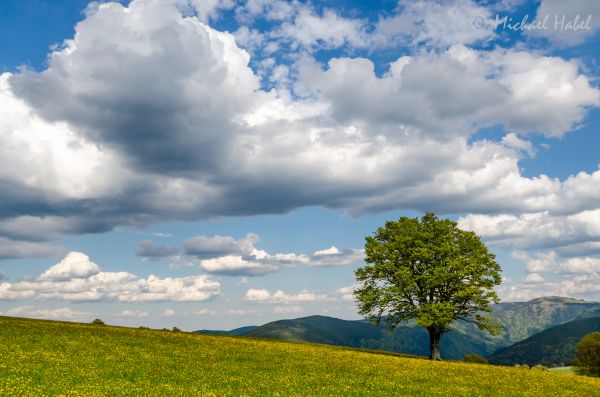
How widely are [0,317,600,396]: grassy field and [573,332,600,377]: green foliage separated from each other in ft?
336

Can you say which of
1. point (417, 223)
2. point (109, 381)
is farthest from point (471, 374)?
point (109, 381)

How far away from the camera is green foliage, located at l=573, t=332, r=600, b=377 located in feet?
422

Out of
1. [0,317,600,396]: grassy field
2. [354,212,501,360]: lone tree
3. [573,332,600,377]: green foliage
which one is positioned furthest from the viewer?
[573,332,600,377]: green foliage

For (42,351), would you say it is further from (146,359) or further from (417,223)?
(417,223)

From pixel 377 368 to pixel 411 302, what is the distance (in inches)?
908

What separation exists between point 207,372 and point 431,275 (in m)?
36.6

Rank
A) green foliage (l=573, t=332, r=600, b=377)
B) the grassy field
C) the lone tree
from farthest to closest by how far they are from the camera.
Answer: green foliage (l=573, t=332, r=600, b=377), the lone tree, the grassy field

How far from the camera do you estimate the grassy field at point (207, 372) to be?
88.3ft

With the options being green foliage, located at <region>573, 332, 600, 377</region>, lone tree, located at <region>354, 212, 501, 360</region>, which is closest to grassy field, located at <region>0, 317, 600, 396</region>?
lone tree, located at <region>354, 212, 501, 360</region>

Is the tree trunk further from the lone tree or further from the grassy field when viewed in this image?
the grassy field

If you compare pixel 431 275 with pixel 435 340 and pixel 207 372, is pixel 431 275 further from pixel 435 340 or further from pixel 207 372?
pixel 207 372

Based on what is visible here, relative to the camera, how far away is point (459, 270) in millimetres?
61375

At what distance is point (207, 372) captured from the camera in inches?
1329

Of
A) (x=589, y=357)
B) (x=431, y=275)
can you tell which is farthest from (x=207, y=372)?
(x=589, y=357)
